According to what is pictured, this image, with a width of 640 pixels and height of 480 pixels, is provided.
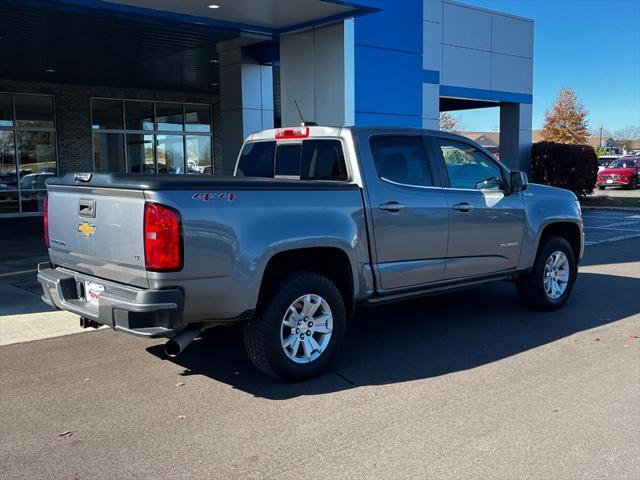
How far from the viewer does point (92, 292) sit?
4863 millimetres

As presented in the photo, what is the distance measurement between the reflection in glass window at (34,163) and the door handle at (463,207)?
16.6 meters

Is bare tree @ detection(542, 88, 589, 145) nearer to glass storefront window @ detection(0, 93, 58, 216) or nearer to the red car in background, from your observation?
the red car in background

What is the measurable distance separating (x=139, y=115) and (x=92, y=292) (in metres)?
18.2

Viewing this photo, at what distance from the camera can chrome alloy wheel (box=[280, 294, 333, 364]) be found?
501 cm

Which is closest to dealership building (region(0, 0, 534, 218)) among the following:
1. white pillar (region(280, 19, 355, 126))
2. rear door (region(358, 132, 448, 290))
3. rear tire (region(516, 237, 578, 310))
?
white pillar (region(280, 19, 355, 126))

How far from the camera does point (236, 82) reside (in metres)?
13.0

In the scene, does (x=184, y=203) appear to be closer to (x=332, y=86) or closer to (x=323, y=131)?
(x=323, y=131)

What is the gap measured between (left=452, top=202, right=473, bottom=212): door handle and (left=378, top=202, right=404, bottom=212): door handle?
0.74m

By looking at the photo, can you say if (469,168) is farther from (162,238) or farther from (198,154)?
(198,154)

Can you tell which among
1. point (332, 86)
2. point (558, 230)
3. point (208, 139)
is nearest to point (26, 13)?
point (332, 86)

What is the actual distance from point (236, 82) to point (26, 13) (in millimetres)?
3897

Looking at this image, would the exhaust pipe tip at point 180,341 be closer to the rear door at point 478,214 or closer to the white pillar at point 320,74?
the rear door at point 478,214

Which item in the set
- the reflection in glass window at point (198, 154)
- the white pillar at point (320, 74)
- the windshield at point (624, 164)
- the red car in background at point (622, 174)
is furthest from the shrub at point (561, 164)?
the windshield at point (624, 164)

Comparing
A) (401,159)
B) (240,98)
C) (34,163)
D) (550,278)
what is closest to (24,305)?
(401,159)
